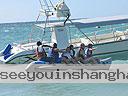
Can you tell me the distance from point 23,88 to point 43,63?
5.84 ft

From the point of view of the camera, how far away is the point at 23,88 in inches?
604

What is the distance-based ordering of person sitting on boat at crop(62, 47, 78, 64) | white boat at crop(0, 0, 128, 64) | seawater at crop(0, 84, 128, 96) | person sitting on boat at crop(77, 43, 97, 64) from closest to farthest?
seawater at crop(0, 84, 128, 96) → person sitting on boat at crop(62, 47, 78, 64) → person sitting on boat at crop(77, 43, 97, 64) → white boat at crop(0, 0, 128, 64)

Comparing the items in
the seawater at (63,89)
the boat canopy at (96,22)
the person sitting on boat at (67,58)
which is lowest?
the seawater at (63,89)

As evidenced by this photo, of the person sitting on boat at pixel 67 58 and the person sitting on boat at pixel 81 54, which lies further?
the person sitting on boat at pixel 81 54

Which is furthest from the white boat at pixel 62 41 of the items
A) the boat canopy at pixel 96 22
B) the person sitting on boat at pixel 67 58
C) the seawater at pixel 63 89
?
the seawater at pixel 63 89

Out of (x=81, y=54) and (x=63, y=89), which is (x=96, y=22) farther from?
(x=63, y=89)

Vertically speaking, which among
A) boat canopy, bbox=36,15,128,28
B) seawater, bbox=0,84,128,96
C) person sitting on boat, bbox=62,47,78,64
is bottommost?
seawater, bbox=0,84,128,96

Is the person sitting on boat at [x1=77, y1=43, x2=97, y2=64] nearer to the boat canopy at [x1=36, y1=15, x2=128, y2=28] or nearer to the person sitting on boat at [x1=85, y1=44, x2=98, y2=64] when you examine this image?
the person sitting on boat at [x1=85, y1=44, x2=98, y2=64]

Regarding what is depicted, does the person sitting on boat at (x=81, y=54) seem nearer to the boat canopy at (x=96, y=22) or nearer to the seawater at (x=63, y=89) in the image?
the seawater at (x=63, y=89)

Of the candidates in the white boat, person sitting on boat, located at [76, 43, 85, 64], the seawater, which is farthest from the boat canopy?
the seawater

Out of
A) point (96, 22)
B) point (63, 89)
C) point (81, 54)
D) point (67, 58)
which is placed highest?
point (96, 22)

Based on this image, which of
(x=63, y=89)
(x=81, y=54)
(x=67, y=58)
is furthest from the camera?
(x=81, y=54)

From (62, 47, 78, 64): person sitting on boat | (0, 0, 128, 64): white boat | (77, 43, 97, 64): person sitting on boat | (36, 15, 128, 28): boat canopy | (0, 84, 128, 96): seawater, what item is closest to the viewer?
(0, 84, 128, 96): seawater

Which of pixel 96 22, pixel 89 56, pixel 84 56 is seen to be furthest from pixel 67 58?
pixel 96 22
